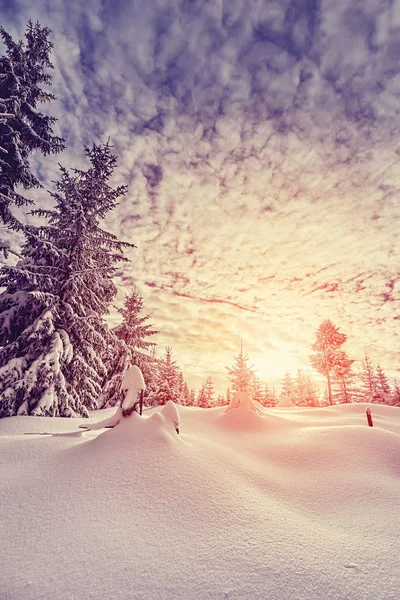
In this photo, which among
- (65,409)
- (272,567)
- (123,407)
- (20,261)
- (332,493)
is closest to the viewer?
(272,567)

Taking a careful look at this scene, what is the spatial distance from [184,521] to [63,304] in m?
10.5

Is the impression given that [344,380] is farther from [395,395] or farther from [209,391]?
[209,391]

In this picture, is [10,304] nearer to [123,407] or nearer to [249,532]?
[123,407]

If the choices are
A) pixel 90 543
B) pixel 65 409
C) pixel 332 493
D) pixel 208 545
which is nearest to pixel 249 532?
pixel 208 545

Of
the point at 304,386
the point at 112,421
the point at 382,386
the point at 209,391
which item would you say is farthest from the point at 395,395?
the point at 112,421

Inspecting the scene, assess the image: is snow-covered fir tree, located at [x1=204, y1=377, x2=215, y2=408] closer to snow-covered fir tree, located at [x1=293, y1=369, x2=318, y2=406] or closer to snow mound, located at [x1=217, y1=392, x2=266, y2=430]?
snow-covered fir tree, located at [x1=293, y1=369, x2=318, y2=406]

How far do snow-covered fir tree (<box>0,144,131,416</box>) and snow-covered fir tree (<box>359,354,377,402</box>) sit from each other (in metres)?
39.1

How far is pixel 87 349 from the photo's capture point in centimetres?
1222

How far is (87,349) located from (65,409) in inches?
104

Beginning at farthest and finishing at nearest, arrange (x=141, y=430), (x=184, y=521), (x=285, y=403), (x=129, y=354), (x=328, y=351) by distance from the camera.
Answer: (x=328, y=351)
(x=285, y=403)
(x=129, y=354)
(x=141, y=430)
(x=184, y=521)

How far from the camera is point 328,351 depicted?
111ft

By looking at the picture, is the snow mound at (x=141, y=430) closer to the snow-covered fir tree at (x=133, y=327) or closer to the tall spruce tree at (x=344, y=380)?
the snow-covered fir tree at (x=133, y=327)

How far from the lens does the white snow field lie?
2.62 meters

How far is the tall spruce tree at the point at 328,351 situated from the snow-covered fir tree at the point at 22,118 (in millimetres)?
33582
